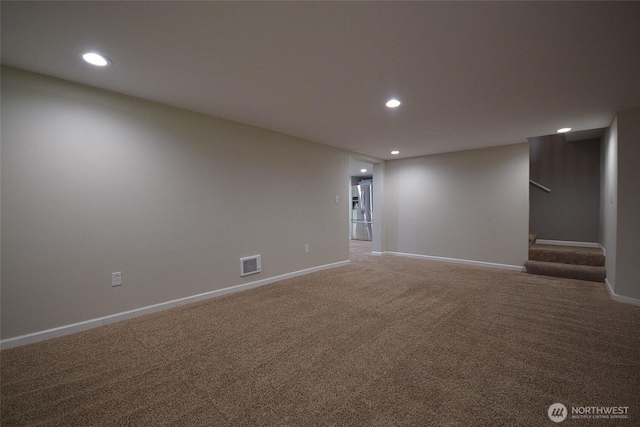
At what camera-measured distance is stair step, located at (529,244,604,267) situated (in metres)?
4.09

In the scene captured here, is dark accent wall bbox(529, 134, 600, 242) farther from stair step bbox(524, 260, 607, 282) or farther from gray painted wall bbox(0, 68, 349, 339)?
gray painted wall bbox(0, 68, 349, 339)

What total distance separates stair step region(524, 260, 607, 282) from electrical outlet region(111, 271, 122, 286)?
18.6ft

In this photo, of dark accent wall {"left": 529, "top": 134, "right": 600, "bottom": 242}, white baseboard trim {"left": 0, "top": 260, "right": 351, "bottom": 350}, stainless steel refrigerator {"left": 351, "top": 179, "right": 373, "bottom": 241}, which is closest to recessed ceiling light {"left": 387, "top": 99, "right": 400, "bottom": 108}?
white baseboard trim {"left": 0, "top": 260, "right": 351, "bottom": 350}

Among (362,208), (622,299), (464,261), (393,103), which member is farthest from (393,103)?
(362,208)

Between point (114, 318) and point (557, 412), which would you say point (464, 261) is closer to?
point (557, 412)

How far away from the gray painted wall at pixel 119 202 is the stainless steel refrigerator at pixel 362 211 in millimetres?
4611

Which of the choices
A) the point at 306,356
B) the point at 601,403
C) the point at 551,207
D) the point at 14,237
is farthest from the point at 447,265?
the point at 14,237

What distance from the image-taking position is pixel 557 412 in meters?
1.40

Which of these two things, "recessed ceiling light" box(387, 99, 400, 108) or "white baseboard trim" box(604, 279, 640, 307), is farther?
"white baseboard trim" box(604, 279, 640, 307)

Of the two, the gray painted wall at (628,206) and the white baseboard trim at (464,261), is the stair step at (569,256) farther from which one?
the gray painted wall at (628,206)

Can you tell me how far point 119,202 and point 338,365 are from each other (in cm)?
248

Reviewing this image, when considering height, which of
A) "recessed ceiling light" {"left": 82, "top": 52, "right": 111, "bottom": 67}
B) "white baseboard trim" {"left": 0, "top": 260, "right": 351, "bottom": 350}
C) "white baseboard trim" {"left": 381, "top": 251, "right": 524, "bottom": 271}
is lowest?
"white baseboard trim" {"left": 381, "top": 251, "right": 524, "bottom": 271}

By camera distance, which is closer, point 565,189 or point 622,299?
point 622,299

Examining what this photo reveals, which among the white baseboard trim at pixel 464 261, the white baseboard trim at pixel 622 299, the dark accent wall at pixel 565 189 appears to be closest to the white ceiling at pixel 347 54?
the white baseboard trim at pixel 622 299
